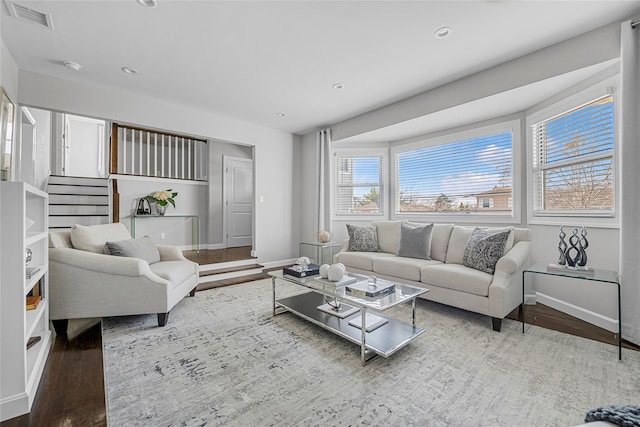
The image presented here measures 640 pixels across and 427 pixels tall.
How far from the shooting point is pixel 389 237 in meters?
4.01

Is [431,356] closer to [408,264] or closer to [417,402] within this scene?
[417,402]

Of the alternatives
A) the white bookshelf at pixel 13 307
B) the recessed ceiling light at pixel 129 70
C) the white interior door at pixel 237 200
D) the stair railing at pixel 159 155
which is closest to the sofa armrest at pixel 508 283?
the white bookshelf at pixel 13 307

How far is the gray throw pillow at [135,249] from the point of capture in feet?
8.81

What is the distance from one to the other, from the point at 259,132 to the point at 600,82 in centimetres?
433

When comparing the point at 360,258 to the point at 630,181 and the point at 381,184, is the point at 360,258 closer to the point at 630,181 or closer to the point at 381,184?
the point at 381,184

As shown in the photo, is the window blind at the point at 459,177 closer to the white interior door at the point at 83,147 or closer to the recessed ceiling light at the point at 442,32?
the recessed ceiling light at the point at 442,32

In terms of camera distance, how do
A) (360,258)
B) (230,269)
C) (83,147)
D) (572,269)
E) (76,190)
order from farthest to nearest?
(83,147) < (76,190) < (230,269) < (360,258) < (572,269)

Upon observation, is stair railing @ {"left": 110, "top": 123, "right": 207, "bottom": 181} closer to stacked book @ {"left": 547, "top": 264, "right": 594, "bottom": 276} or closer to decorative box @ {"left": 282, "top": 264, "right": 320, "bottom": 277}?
decorative box @ {"left": 282, "top": 264, "right": 320, "bottom": 277}

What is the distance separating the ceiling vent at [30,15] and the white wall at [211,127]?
1.14m

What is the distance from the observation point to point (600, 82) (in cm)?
253

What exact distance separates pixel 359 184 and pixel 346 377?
3.74 meters

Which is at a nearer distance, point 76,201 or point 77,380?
point 77,380

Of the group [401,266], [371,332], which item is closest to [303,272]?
[371,332]

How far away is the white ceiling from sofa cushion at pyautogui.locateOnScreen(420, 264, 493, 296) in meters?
2.02
